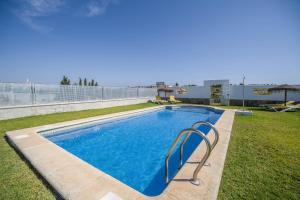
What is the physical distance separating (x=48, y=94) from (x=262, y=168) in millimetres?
13785

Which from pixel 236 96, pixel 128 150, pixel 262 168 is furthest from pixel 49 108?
pixel 236 96

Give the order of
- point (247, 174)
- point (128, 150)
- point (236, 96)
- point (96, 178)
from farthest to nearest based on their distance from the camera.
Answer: point (236, 96), point (128, 150), point (247, 174), point (96, 178)

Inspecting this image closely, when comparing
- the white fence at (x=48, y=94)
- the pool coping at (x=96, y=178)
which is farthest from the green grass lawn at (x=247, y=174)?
the white fence at (x=48, y=94)

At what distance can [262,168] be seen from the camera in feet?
11.2

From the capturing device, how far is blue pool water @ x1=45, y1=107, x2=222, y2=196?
4.04m

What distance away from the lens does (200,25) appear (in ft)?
45.5

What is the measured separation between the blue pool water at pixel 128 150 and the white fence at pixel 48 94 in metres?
5.48

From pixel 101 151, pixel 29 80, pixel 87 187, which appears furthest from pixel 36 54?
pixel 87 187

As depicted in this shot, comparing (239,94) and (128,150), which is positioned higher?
(239,94)

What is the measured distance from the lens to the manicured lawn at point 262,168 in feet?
8.39

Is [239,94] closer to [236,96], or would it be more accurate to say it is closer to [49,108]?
[236,96]

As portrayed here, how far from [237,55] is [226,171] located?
17060 mm

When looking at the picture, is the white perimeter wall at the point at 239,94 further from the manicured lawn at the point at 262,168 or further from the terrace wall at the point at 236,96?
the manicured lawn at the point at 262,168

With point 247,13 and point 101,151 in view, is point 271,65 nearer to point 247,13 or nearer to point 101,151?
point 247,13
